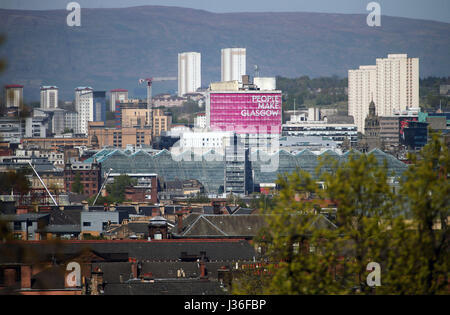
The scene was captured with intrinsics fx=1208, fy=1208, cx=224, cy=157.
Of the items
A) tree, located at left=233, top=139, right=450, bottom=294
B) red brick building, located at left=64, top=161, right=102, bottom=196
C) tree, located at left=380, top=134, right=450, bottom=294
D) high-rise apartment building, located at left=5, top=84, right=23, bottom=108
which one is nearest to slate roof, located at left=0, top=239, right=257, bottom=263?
tree, located at left=233, top=139, right=450, bottom=294

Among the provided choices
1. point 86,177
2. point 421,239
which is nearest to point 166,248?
point 421,239

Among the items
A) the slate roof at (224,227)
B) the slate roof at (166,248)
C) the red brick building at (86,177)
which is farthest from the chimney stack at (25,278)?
the red brick building at (86,177)

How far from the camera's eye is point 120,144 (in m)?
197

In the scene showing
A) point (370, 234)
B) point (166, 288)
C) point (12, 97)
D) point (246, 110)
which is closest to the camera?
point (12, 97)

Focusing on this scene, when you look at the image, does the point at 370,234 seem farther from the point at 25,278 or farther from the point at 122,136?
the point at 122,136

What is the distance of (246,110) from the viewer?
182 meters

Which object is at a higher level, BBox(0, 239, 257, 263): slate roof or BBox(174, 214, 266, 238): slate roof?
BBox(174, 214, 266, 238): slate roof

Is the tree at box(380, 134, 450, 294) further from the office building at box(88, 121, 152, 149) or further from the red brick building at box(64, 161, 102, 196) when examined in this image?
the office building at box(88, 121, 152, 149)

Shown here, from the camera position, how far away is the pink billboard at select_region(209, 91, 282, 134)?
182m

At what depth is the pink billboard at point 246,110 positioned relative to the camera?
182125 millimetres

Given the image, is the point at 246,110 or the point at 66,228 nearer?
the point at 66,228

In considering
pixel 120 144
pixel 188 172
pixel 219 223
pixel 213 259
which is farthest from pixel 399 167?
pixel 120 144

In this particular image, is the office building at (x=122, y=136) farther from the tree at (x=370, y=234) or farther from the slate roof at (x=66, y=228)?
the tree at (x=370, y=234)
